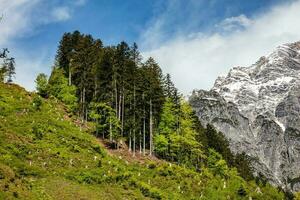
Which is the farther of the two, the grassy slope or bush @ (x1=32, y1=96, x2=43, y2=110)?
bush @ (x1=32, y1=96, x2=43, y2=110)

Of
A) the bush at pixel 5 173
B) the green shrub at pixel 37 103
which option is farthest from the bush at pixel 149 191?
the green shrub at pixel 37 103

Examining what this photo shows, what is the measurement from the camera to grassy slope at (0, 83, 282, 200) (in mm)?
37812

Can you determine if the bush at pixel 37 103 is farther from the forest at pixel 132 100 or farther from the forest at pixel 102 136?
the forest at pixel 132 100

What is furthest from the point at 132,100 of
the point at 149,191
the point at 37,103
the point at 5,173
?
the point at 5,173

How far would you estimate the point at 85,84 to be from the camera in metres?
84.1

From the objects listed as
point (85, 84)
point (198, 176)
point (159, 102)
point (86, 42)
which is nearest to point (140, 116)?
point (159, 102)

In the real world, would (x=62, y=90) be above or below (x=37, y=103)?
above

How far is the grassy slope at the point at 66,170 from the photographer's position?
3781 centimetres

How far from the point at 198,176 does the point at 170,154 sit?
58.9ft

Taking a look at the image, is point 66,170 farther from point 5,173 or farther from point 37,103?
point 37,103

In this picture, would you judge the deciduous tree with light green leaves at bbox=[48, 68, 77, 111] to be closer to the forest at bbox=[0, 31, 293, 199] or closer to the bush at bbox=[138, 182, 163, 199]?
the forest at bbox=[0, 31, 293, 199]

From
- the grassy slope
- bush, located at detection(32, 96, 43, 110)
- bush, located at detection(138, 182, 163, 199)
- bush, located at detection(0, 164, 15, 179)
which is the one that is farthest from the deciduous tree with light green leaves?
bush, located at detection(0, 164, 15, 179)

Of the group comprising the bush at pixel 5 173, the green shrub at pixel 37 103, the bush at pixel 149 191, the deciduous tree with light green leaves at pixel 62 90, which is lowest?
the bush at pixel 149 191

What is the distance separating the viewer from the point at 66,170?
44031 millimetres
